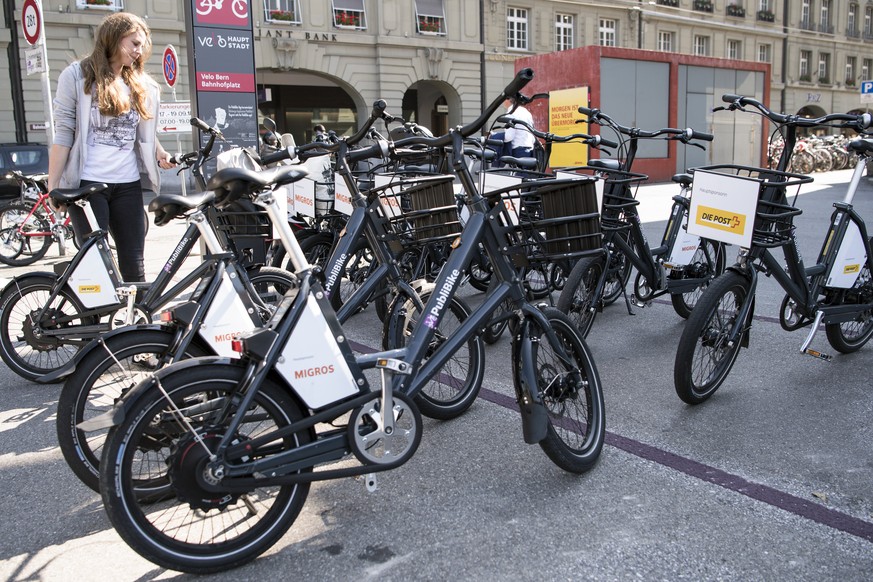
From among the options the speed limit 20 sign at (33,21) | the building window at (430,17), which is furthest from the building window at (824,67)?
the speed limit 20 sign at (33,21)

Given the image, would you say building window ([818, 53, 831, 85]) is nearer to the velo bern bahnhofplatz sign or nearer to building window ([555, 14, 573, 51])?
building window ([555, 14, 573, 51])

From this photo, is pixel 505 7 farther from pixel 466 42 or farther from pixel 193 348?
pixel 193 348

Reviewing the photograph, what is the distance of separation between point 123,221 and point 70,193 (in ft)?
1.21

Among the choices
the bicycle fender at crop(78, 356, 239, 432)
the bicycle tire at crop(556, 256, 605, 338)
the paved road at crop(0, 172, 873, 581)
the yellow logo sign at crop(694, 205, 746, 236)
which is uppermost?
Answer: the yellow logo sign at crop(694, 205, 746, 236)

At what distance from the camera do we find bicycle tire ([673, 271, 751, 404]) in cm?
360

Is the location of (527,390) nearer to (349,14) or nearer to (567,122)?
(567,122)

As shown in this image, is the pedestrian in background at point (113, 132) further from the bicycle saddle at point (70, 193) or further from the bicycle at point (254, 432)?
the bicycle at point (254, 432)

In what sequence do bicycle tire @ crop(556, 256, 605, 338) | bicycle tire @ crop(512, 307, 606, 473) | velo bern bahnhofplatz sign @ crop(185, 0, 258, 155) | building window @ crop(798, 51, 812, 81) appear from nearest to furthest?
1. bicycle tire @ crop(512, 307, 606, 473)
2. bicycle tire @ crop(556, 256, 605, 338)
3. velo bern bahnhofplatz sign @ crop(185, 0, 258, 155)
4. building window @ crop(798, 51, 812, 81)

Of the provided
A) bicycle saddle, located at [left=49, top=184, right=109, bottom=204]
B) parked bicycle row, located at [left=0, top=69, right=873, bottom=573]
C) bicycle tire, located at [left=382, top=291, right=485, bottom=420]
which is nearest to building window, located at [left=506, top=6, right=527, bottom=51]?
parked bicycle row, located at [left=0, top=69, right=873, bottom=573]

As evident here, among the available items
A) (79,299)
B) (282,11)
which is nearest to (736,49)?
(282,11)

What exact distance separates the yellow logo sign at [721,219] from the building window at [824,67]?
45561 millimetres

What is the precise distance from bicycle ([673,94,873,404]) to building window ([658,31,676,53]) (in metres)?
33.9

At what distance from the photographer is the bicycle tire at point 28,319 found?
4.15m

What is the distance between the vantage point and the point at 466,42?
29.8 metres
